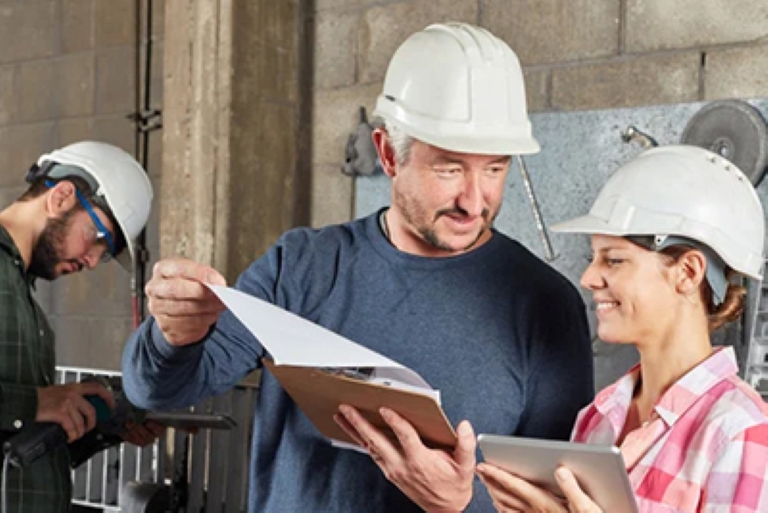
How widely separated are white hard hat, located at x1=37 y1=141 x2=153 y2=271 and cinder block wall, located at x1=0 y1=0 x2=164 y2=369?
1.42m

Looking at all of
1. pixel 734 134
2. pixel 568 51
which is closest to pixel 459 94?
pixel 734 134

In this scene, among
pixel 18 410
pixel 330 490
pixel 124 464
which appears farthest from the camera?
pixel 124 464

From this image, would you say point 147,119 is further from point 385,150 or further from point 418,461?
point 418,461

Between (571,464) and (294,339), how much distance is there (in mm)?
418

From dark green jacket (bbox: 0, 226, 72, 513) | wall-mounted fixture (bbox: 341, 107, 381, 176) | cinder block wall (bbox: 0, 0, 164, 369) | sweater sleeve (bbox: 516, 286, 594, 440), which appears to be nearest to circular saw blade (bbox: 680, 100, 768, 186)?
wall-mounted fixture (bbox: 341, 107, 381, 176)

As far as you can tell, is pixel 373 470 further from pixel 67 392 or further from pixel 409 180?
pixel 67 392

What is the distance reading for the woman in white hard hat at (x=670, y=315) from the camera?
1.64 meters

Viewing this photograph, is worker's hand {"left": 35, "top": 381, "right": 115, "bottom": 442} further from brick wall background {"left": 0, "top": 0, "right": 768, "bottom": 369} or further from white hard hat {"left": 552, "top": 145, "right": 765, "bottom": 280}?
white hard hat {"left": 552, "top": 145, "right": 765, "bottom": 280}

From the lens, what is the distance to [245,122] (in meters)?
4.06

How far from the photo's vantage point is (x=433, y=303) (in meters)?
1.97

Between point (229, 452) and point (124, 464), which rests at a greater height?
point (229, 452)

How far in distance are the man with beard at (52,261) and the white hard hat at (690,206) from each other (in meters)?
1.71

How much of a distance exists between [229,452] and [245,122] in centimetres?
125

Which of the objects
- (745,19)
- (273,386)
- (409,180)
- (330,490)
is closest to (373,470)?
(330,490)
